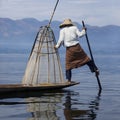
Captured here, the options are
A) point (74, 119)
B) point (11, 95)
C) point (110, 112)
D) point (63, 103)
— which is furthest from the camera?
point (11, 95)

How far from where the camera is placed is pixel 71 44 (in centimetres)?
1445

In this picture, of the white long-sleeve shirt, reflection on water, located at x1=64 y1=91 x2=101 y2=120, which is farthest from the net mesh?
reflection on water, located at x1=64 y1=91 x2=101 y2=120

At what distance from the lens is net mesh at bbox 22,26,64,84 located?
48.3 ft

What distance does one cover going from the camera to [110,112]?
417 inches

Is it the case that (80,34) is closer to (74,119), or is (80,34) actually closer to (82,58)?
(82,58)

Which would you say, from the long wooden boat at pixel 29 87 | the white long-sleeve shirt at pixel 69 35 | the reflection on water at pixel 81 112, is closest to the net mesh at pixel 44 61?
the white long-sleeve shirt at pixel 69 35

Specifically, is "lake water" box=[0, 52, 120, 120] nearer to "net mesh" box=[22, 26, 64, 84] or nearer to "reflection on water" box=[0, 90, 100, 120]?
"reflection on water" box=[0, 90, 100, 120]

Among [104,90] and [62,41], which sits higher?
[62,41]

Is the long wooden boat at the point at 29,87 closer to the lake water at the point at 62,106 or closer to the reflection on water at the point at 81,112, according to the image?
the lake water at the point at 62,106

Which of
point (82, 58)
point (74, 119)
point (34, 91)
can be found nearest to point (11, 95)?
point (34, 91)

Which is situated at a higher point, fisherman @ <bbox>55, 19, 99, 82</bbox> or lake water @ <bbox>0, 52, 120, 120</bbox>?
fisherman @ <bbox>55, 19, 99, 82</bbox>

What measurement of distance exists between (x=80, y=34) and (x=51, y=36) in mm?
1198

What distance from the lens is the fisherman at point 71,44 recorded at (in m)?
14.4

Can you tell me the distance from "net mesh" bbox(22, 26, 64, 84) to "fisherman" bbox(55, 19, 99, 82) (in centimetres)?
46
